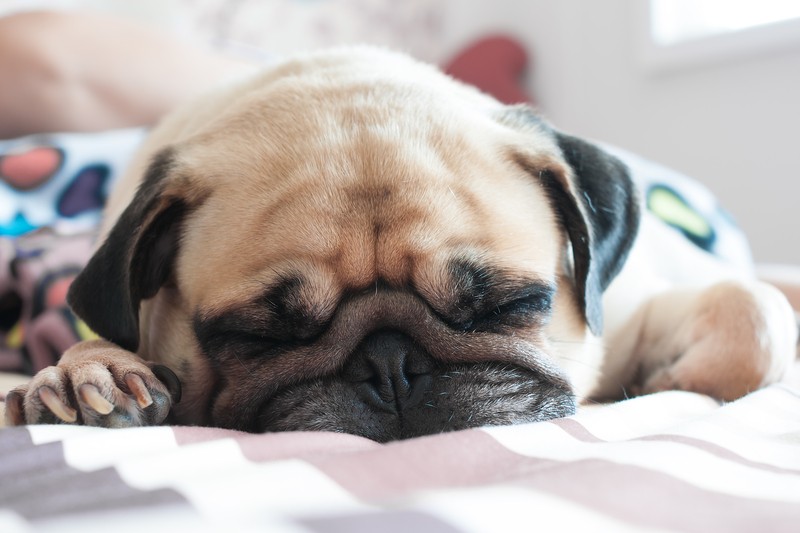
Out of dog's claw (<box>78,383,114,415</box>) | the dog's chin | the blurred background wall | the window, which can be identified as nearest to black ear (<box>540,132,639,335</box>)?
the dog's chin

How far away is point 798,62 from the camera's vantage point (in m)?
3.56

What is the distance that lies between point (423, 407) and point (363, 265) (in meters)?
0.28

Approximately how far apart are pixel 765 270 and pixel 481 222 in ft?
6.63

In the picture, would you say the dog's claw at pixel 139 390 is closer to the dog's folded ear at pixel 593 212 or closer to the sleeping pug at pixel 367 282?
the sleeping pug at pixel 367 282

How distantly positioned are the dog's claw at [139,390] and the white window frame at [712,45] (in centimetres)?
328

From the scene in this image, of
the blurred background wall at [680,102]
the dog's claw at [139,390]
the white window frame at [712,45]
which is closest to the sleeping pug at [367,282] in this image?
the dog's claw at [139,390]

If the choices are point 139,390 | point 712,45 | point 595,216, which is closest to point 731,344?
point 595,216

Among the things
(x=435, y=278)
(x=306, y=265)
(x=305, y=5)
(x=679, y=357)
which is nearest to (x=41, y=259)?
(x=306, y=265)

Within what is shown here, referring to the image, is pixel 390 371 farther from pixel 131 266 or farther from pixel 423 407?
pixel 131 266

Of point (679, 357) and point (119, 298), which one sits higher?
point (119, 298)

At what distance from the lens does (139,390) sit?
1.34 metres

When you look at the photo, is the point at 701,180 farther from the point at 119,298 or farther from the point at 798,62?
the point at 119,298

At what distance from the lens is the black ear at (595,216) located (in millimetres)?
1664

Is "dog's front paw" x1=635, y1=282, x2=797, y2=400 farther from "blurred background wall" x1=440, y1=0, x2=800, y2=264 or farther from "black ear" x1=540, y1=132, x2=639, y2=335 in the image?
"blurred background wall" x1=440, y1=0, x2=800, y2=264
